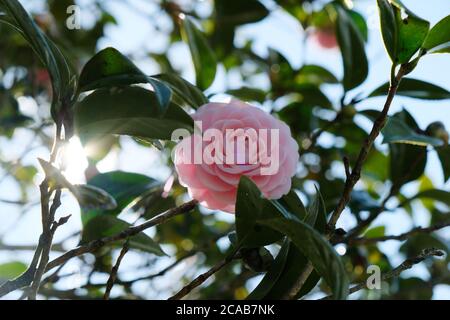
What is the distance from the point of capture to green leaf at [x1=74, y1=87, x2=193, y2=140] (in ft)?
3.05

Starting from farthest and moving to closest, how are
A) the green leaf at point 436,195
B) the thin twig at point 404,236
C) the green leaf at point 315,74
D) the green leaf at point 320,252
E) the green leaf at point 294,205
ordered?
the green leaf at point 315,74, the green leaf at point 436,195, the thin twig at point 404,236, the green leaf at point 294,205, the green leaf at point 320,252

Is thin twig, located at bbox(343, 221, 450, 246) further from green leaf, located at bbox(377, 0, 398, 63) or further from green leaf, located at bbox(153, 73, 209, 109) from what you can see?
green leaf, located at bbox(153, 73, 209, 109)

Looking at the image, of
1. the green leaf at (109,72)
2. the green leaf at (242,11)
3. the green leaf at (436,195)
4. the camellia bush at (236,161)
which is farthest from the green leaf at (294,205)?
the green leaf at (242,11)

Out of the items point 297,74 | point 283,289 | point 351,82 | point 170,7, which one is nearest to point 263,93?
point 297,74

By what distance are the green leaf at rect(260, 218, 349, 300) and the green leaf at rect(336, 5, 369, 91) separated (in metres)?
0.74

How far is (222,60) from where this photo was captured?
204 cm

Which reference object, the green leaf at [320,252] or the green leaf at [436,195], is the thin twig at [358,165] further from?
the green leaf at [436,195]

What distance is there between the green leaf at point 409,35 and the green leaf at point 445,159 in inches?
20.0

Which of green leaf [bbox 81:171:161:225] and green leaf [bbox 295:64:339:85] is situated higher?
green leaf [bbox 81:171:161:225]

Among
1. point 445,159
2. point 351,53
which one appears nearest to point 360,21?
point 351,53

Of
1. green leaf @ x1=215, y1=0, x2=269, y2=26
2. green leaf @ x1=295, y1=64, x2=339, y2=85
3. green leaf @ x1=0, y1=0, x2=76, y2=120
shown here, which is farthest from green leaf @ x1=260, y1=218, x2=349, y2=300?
green leaf @ x1=215, y1=0, x2=269, y2=26

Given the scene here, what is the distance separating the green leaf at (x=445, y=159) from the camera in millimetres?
1467

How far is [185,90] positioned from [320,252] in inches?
16.0
